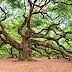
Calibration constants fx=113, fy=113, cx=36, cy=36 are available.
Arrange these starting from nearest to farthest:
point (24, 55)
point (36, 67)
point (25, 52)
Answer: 1. point (36, 67)
2. point (24, 55)
3. point (25, 52)

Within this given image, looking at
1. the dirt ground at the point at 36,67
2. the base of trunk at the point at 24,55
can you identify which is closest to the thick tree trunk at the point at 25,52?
the base of trunk at the point at 24,55

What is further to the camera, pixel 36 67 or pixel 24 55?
pixel 24 55

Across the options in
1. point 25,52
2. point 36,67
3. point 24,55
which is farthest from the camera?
point 25,52

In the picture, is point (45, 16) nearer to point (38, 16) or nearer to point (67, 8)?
point (38, 16)


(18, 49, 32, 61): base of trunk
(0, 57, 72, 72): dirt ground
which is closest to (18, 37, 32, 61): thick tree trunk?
(18, 49, 32, 61): base of trunk

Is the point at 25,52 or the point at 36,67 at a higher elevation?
the point at 25,52

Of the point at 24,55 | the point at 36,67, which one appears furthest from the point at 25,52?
the point at 36,67

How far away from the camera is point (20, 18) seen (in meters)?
14.5

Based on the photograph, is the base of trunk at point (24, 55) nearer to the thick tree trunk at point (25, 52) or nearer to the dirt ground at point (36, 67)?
the thick tree trunk at point (25, 52)

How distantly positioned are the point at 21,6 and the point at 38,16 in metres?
2.55

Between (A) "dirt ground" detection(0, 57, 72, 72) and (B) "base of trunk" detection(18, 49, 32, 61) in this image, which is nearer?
(A) "dirt ground" detection(0, 57, 72, 72)

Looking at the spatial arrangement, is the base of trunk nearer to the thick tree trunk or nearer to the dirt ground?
the thick tree trunk

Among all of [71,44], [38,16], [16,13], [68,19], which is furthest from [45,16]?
[71,44]

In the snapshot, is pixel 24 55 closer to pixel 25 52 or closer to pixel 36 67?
pixel 25 52
